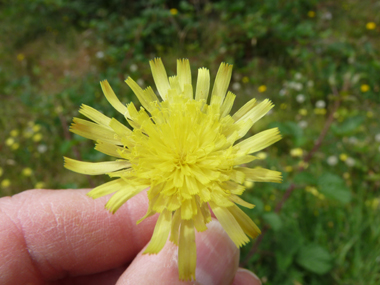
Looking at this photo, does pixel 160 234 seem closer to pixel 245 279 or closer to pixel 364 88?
pixel 245 279

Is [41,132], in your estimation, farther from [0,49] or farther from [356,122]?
[356,122]

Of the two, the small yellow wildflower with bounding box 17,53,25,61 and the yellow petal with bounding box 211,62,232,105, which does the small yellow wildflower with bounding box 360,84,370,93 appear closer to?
the yellow petal with bounding box 211,62,232,105

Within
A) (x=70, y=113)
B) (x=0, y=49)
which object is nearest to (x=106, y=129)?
(x=70, y=113)

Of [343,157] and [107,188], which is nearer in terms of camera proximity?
[107,188]

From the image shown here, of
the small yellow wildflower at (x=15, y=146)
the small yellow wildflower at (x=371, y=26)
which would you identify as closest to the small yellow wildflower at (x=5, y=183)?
the small yellow wildflower at (x=15, y=146)

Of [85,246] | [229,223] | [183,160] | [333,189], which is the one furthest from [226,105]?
[85,246]

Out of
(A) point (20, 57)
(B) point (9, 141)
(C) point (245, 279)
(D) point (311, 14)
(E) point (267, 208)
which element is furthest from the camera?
(A) point (20, 57)

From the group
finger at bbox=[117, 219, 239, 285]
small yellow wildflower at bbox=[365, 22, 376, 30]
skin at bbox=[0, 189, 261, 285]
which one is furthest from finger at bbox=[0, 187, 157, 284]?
small yellow wildflower at bbox=[365, 22, 376, 30]

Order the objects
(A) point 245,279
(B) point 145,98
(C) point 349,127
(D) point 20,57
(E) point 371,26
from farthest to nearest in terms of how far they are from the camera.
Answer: (D) point 20,57
(E) point 371,26
(C) point 349,127
(A) point 245,279
(B) point 145,98
